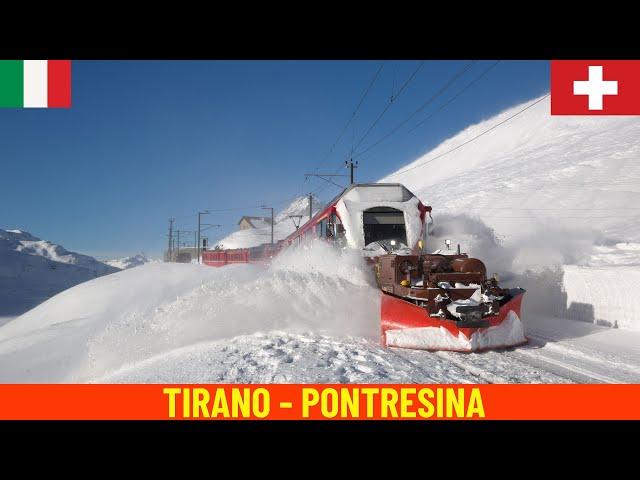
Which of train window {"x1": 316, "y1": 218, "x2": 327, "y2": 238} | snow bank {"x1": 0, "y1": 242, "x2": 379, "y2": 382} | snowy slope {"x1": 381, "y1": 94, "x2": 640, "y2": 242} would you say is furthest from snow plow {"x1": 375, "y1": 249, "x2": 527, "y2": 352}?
snowy slope {"x1": 381, "y1": 94, "x2": 640, "y2": 242}

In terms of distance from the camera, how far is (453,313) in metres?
6.30

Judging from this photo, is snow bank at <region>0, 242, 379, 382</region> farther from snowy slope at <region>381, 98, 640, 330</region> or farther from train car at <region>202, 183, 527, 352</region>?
snowy slope at <region>381, 98, 640, 330</region>

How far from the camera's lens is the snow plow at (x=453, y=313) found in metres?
6.10

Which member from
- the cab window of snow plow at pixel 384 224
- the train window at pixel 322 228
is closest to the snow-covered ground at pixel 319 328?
the train window at pixel 322 228

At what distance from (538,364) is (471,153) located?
96.4 m

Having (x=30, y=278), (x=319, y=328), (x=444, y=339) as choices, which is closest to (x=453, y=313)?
(x=444, y=339)

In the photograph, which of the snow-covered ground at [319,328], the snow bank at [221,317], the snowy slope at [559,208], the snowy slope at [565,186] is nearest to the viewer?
the snow-covered ground at [319,328]

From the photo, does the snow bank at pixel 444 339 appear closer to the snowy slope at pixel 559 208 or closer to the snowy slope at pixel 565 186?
the snowy slope at pixel 559 208

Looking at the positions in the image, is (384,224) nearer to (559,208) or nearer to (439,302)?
(439,302)

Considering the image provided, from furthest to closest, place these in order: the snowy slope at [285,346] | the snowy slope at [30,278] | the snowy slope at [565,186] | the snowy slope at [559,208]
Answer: the snowy slope at [30,278] < the snowy slope at [565,186] < the snowy slope at [559,208] < the snowy slope at [285,346]

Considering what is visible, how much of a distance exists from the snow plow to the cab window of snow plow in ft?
8.97

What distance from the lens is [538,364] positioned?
210 inches

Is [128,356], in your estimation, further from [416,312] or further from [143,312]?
[416,312]

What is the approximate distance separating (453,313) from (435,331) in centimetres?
45
